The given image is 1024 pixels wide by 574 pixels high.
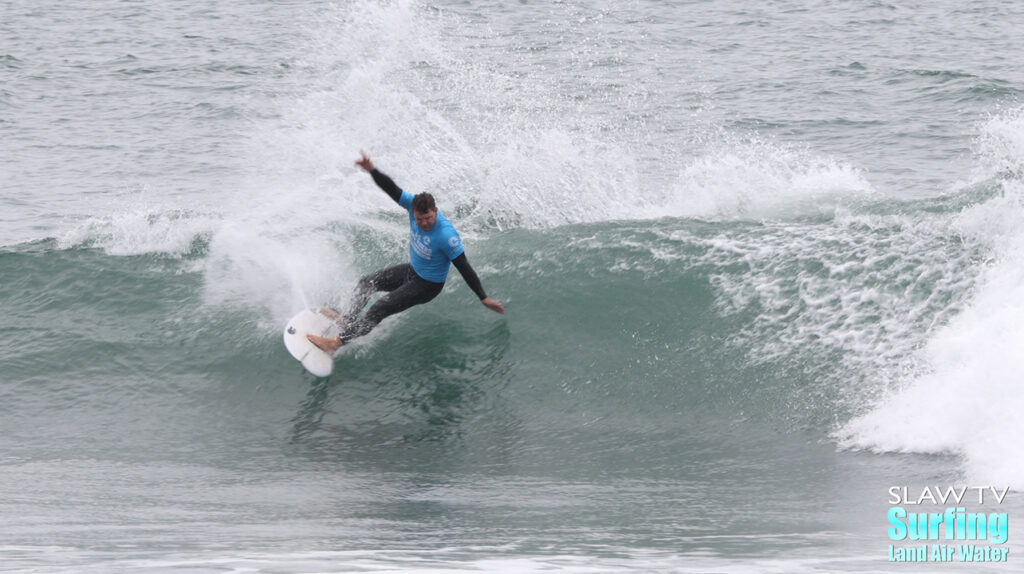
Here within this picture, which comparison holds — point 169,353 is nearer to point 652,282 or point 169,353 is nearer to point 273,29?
point 652,282

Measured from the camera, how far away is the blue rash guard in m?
8.77

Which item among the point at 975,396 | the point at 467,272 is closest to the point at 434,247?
the point at 467,272

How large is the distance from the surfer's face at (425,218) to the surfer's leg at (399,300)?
2.25 ft

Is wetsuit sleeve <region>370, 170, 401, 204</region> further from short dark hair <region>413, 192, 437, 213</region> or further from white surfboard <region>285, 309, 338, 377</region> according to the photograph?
white surfboard <region>285, 309, 338, 377</region>

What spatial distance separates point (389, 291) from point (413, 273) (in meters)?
0.44

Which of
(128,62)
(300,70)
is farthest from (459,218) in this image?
(128,62)

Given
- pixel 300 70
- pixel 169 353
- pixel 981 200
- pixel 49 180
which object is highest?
pixel 300 70

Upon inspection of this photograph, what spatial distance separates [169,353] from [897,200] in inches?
292

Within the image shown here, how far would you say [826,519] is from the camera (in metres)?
6.14

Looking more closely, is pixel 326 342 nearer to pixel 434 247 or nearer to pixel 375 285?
pixel 375 285

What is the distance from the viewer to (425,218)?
853 cm

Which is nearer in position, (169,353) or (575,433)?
(575,433)

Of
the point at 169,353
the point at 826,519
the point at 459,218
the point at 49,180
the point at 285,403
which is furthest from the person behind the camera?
the point at 49,180

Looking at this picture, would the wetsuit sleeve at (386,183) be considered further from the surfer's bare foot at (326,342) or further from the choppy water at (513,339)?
the choppy water at (513,339)
